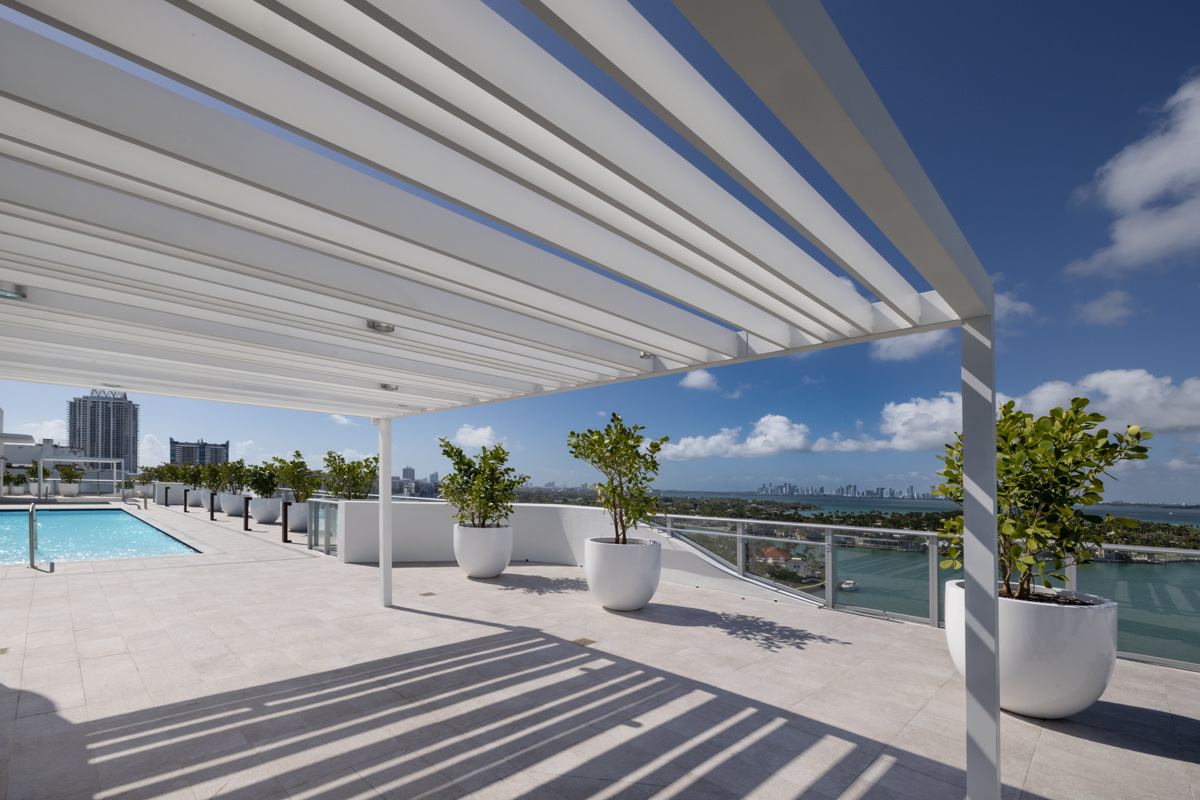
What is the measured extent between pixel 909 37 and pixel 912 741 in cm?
1746

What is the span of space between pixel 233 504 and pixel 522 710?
1905cm

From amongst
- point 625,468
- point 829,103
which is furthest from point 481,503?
point 829,103

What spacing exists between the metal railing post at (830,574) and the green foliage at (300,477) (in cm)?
1275

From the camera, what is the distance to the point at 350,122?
85.3 inches

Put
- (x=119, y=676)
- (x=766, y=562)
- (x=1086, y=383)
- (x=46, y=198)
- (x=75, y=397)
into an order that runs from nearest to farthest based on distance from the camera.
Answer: (x=46, y=198), (x=119, y=676), (x=766, y=562), (x=1086, y=383), (x=75, y=397)

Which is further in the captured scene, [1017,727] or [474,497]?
[474,497]

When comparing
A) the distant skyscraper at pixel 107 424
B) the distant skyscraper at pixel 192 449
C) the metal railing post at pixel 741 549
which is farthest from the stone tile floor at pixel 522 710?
the distant skyscraper at pixel 107 424

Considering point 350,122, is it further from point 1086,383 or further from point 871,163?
point 1086,383

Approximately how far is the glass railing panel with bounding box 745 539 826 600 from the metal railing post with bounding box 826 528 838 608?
2.5 inches

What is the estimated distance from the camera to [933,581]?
6.33 m

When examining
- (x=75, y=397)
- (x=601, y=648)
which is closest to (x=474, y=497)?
(x=601, y=648)

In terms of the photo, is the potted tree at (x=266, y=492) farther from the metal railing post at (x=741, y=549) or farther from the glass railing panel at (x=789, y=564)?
the glass railing panel at (x=789, y=564)

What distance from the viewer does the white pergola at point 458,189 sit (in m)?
1.63

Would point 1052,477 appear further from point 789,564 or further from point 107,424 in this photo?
point 107,424
